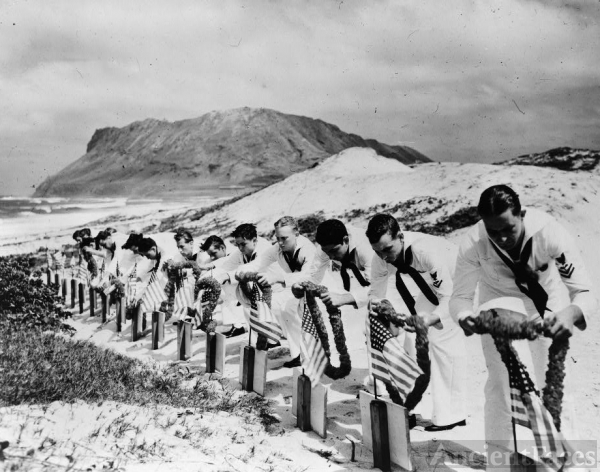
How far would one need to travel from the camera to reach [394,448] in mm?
3871

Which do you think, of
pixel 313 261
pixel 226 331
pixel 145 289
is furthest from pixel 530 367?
pixel 145 289

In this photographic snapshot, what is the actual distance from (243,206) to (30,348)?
26.9 metres

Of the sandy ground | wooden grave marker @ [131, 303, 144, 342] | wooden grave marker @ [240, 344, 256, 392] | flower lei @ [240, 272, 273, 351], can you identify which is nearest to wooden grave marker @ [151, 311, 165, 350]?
the sandy ground

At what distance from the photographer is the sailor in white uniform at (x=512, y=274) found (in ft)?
11.1

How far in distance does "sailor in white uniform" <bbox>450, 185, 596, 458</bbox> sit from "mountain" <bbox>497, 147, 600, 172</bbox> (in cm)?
3425

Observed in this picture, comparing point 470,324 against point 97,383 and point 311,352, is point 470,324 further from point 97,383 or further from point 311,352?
point 97,383

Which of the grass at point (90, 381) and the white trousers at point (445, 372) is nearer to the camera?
the grass at point (90, 381)

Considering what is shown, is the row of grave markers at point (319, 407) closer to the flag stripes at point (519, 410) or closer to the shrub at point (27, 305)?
the flag stripes at point (519, 410)

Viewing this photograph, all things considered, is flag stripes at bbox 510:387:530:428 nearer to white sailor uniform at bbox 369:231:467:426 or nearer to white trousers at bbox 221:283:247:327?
white sailor uniform at bbox 369:231:467:426

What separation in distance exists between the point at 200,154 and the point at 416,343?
483ft

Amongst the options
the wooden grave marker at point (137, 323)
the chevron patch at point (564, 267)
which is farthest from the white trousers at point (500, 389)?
the wooden grave marker at point (137, 323)

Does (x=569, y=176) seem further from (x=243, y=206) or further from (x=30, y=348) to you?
(x=243, y=206)

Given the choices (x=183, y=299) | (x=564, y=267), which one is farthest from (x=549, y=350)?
(x=183, y=299)

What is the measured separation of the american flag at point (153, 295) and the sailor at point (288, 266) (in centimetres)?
267
